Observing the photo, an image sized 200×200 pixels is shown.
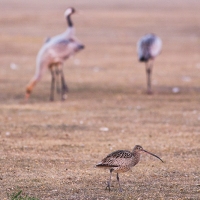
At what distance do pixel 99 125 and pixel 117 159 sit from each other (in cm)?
465

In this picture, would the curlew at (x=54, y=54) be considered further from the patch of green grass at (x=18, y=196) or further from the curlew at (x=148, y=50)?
the patch of green grass at (x=18, y=196)

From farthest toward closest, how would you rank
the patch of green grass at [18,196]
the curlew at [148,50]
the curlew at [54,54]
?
the curlew at [148,50] < the curlew at [54,54] < the patch of green grass at [18,196]

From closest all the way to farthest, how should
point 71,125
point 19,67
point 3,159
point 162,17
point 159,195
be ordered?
point 159,195 < point 3,159 < point 71,125 < point 19,67 < point 162,17

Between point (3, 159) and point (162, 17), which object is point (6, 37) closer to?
point (162, 17)

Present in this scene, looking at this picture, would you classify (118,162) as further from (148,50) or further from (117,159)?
(148,50)

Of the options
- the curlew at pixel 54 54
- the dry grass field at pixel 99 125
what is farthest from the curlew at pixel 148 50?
the curlew at pixel 54 54

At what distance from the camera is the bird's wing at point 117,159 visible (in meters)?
7.45

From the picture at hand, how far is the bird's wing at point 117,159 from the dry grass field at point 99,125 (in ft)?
1.01

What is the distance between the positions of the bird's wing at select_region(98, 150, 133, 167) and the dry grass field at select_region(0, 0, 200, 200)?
1.01 feet

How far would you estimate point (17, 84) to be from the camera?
1794 centimetres

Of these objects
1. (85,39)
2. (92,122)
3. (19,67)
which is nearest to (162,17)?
(85,39)

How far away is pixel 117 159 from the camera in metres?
7.50

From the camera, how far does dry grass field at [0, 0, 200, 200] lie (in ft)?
26.0

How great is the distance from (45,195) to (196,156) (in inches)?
112
